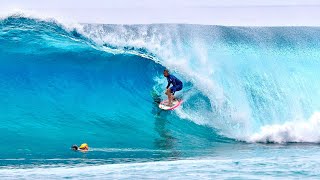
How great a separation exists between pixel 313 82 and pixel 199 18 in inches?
278

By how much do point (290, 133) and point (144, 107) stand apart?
298 centimetres

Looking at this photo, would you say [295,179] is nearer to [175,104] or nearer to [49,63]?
[175,104]

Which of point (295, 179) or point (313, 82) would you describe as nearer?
point (295, 179)

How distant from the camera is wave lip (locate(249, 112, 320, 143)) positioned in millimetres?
14141

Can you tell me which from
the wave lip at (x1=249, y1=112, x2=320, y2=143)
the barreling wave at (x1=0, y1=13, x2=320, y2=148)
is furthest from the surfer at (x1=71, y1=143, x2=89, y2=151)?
the wave lip at (x1=249, y1=112, x2=320, y2=143)

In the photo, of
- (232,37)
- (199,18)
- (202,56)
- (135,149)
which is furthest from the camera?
(199,18)

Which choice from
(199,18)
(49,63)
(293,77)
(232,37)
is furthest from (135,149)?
(199,18)

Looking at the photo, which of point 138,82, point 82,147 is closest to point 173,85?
point 138,82

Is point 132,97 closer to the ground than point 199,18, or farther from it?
closer to the ground

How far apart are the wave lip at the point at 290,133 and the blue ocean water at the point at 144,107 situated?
0.02 metres

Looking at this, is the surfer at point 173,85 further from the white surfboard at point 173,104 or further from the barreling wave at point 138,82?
the barreling wave at point 138,82

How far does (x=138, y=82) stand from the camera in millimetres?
16156

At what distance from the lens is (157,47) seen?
16.9m

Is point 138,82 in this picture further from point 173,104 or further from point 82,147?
point 82,147
